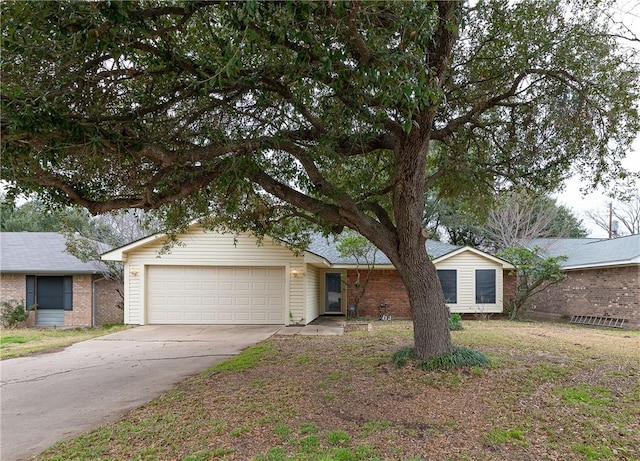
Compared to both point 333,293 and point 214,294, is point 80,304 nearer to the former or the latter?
point 214,294

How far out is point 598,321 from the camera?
14812 millimetres

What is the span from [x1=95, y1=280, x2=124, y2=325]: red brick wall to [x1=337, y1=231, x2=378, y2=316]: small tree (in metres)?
8.93

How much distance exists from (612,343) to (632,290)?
18.3ft

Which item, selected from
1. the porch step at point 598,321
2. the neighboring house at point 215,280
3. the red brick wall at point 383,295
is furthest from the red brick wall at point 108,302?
the porch step at point 598,321

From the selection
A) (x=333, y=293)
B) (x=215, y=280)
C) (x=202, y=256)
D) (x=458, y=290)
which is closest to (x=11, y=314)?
(x=202, y=256)

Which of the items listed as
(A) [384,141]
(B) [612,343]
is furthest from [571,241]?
(A) [384,141]

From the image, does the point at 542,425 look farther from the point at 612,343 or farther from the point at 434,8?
the point at 612,343

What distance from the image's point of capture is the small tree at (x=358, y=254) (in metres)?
14.0

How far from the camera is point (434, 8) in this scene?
443 centimetres

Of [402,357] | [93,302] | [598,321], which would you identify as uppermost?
[402,357]

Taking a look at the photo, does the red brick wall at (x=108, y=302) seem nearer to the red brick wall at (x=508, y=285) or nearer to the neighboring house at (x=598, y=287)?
the red brick wall at (x=508, y=285)

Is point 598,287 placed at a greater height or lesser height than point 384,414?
greater

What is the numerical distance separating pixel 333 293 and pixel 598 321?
9.94 m

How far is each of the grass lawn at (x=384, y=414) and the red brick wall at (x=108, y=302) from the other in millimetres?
10648
